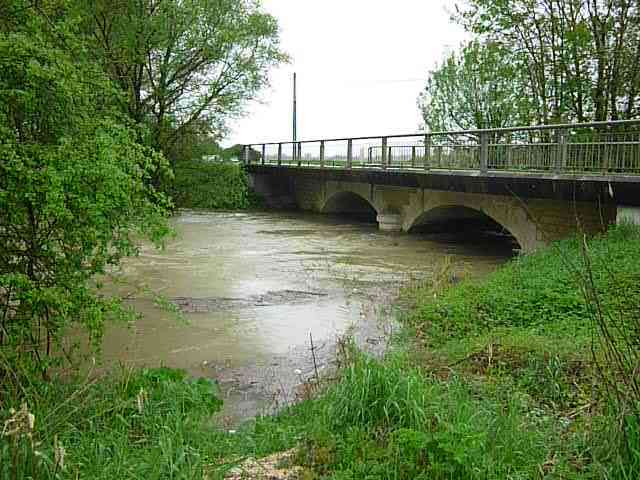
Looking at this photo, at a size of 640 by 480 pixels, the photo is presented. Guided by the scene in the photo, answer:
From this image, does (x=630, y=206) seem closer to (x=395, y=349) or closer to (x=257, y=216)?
(x=395, y=349)

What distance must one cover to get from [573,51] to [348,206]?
11873 mm

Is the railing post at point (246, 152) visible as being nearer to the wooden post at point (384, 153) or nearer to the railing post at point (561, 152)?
the wooden post at point (384, 153)

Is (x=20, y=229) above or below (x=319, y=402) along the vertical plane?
above

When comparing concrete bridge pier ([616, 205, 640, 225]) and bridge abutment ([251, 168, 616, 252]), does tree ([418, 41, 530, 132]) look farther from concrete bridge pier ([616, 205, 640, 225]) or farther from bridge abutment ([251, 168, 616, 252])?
concrete bridge pier ([616, 205, 640, 225])

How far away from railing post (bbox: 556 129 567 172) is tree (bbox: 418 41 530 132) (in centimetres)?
773

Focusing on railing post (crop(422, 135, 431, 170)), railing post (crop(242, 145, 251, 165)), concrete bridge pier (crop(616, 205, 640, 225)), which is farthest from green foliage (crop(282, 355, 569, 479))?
railing post (crop(242, 145, 251, 165))

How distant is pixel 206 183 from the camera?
981 inches

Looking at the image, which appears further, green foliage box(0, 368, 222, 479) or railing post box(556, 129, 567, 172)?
railing post box(556, 129, 567, 172)

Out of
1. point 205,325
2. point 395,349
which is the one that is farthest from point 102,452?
point 205,325

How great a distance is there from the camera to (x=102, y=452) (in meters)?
3.99

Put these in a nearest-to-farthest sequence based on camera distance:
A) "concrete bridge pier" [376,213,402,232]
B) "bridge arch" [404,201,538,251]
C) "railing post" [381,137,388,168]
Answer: "bridge arch" [404,201,538,251]
"railing post" [381,137,388,168]
"concrete bridge pier" [376,213,402,232]

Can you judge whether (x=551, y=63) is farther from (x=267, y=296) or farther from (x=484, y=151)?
(x=267, y=296)

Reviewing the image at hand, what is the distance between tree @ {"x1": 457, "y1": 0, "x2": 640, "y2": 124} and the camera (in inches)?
696

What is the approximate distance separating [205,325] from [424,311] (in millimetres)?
2752
